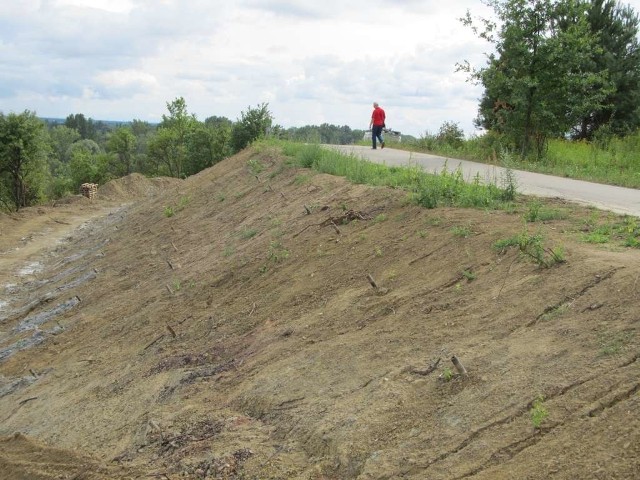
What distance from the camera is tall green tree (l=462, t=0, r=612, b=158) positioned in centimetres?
1789

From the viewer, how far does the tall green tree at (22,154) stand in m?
36.5

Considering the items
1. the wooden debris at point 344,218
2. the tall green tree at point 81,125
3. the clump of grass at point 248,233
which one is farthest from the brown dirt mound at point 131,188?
the tall green tree at point 81,125

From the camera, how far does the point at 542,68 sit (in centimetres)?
1823

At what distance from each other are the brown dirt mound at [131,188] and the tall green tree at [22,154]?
399 centimetres

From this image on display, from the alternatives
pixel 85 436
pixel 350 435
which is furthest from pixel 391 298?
pixel 85 436

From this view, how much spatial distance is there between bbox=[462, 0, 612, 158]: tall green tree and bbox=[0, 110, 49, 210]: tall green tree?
2664 centimetres

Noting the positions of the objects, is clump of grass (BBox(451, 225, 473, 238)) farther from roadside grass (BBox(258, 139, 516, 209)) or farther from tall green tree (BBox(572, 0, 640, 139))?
tall green tree (BBox(572, 0, 640, 139))

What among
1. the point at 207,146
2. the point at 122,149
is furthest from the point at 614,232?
the point at 122,149

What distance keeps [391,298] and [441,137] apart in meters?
18.2

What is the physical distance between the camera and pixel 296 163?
54.2 feet

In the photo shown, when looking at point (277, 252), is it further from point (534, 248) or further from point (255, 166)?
point (255, 166)

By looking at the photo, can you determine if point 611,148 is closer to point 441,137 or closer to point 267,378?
point 441,137

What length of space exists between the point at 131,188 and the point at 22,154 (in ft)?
19.7

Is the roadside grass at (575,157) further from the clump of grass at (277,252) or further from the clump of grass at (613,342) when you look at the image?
the clump of grass at (613,342)
